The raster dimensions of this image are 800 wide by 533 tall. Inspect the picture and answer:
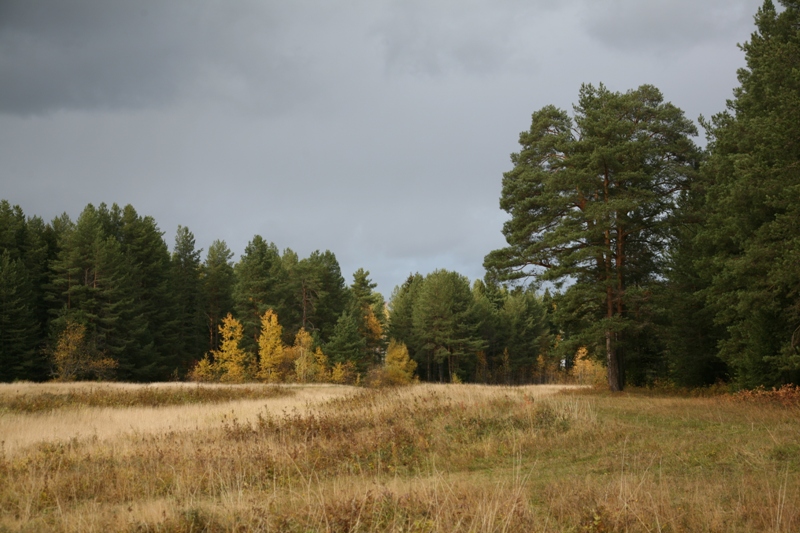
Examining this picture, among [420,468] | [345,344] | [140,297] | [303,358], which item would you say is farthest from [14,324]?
[420,468]

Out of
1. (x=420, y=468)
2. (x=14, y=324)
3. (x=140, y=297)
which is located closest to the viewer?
(x=420, y=468)

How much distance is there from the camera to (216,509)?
6305mm

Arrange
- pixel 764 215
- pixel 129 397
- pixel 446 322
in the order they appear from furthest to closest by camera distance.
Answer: pixel 446 322 → pixel 129 397 → pixel 764 215

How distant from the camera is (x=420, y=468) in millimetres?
9602

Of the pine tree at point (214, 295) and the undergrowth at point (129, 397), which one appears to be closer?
the undergrowth at point (129, 397)

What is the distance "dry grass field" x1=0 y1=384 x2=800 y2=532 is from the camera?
19.1ft

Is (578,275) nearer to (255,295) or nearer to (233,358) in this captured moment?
(233,358)

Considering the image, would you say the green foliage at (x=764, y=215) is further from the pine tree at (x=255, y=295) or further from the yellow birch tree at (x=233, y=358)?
the pine tree at (x=255, y=295)

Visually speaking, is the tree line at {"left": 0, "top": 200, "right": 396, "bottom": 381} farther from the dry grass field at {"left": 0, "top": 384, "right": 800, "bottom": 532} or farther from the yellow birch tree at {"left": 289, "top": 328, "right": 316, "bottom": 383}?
the dry grass field at {"left": 0, "top": 384, "right": 800, "bottom": 532}

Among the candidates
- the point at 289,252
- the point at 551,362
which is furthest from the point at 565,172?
the point at 551,362

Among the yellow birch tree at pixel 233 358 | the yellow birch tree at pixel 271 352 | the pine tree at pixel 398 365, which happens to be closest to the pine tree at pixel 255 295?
the yellow birch tree at pixel 233 358

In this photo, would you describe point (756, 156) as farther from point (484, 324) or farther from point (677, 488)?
point (484, 324)

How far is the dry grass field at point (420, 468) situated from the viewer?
19.1 ft

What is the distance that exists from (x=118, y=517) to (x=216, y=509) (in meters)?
1.03
